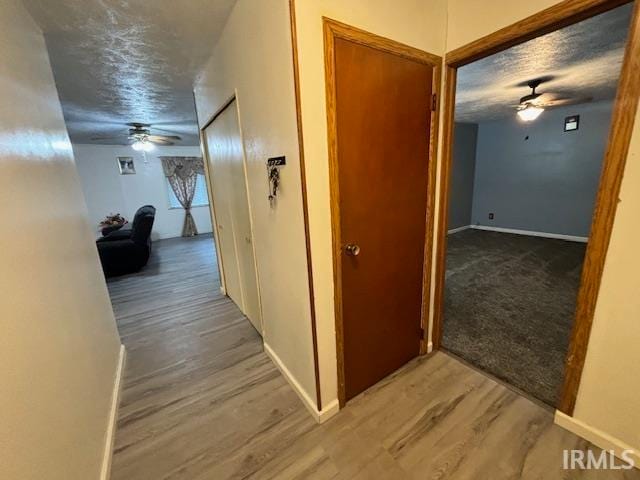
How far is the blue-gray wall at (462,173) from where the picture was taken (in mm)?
5570

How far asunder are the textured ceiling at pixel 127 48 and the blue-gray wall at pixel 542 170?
564cm

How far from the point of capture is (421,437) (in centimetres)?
142

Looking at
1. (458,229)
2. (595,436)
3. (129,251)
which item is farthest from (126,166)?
(595,436)

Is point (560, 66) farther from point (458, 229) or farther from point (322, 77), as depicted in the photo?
point (458, 229)

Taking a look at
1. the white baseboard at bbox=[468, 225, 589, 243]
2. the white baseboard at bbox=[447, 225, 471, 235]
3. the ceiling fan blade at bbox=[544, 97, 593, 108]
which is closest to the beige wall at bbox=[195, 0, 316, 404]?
the ceiling fan blade at bbox=[544, 97, 593, 108]

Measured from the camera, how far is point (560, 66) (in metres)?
2.60

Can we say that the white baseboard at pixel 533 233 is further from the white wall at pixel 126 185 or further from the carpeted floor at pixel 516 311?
the white wall at pixel 126 185

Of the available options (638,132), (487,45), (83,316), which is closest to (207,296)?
(83,316)

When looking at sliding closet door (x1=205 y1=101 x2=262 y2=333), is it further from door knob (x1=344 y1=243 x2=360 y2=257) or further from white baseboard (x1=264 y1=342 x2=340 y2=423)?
door knob (x1=344 y1=243 x2=360 y2=257)

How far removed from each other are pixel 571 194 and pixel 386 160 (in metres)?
5.19

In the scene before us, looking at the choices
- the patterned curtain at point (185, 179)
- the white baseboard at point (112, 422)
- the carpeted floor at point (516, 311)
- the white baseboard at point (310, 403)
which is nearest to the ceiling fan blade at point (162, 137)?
the patterned curtain at point (185, 179)

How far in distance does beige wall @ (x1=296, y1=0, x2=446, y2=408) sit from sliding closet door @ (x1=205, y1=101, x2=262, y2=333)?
873 mm

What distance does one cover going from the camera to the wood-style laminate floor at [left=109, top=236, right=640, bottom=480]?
1.29 m

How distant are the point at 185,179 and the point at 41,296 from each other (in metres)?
6.63
